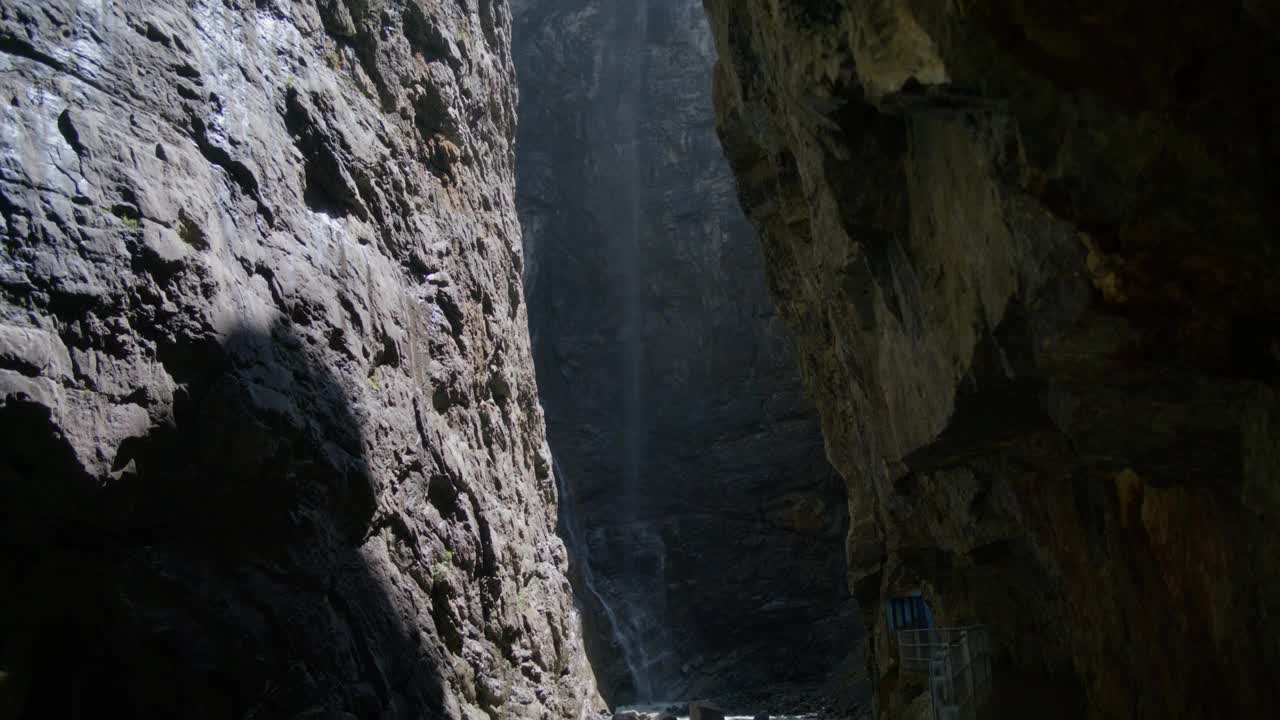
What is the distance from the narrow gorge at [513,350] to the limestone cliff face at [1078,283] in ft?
0.07

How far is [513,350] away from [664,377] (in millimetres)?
16672

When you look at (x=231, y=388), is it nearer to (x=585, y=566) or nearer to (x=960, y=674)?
(x=960, y=674)

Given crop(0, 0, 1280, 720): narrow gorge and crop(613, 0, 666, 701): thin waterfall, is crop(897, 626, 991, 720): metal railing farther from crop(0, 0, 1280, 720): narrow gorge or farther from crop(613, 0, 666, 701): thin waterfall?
crop(613, 0, 666, 701): thin waterfall

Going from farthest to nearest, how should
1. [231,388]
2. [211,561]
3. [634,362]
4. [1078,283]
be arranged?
[634,362], [231,388], [211,561], [1078,283]

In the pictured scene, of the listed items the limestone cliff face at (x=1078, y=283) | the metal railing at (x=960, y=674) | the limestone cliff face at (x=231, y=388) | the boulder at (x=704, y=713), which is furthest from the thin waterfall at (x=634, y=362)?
the limestone cliff face at (x=1078, y=283)

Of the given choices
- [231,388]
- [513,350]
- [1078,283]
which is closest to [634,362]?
[513,350]

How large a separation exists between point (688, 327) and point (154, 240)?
87.4ft

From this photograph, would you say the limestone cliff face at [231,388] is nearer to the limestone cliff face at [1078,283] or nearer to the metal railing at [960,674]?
the limestone cliff face at [1078,283]

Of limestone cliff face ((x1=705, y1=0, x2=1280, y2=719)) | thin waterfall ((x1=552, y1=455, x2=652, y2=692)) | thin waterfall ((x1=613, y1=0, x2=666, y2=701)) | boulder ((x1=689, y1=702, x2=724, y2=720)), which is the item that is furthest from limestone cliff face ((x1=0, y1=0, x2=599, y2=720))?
thin waterfall ((x1=613, y1=0, x2=666, y2=701))

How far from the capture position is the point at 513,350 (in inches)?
714

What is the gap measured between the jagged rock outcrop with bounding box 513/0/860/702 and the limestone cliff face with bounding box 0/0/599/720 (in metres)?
16.5

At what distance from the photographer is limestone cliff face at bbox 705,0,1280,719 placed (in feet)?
13.4

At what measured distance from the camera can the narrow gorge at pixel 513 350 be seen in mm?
4254

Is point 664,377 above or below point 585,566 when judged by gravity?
above
